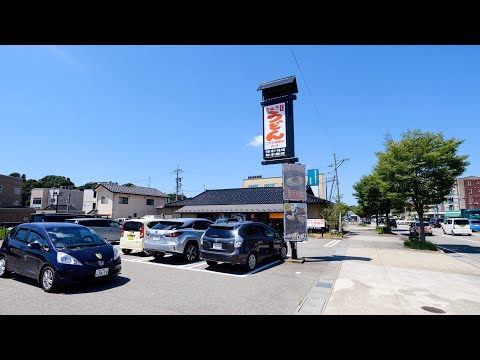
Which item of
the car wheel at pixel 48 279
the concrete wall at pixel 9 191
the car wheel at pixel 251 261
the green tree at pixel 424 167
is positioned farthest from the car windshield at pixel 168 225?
the concrete wall at pixel 9 191

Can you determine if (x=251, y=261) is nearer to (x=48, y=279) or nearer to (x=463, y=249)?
(x=48, y=279)

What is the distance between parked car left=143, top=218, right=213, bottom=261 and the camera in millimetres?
8773

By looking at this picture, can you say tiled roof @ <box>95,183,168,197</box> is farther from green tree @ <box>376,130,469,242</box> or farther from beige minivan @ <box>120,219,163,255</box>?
green tree @ <box>376,130,469,242</box>

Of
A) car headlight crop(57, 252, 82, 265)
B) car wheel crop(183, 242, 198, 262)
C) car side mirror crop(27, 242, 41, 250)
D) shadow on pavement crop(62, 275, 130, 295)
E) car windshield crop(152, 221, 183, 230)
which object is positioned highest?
car windshield crop(152, 221, 183, 230)

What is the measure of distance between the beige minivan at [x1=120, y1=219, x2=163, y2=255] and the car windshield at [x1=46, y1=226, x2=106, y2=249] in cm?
363

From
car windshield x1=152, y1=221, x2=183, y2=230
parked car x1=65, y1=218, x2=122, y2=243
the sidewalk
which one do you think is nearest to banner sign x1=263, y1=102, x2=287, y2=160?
car windshield x1=152, y1=221, x2=183, y2=230

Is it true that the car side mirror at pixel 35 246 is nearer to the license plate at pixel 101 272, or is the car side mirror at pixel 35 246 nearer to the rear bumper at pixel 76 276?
the rear bumper at pixel 76 276

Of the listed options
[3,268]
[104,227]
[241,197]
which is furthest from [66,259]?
[241,197]

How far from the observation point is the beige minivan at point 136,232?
33.6 feet

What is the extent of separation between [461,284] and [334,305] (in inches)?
190

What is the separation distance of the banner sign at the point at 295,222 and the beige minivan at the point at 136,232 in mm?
5316
